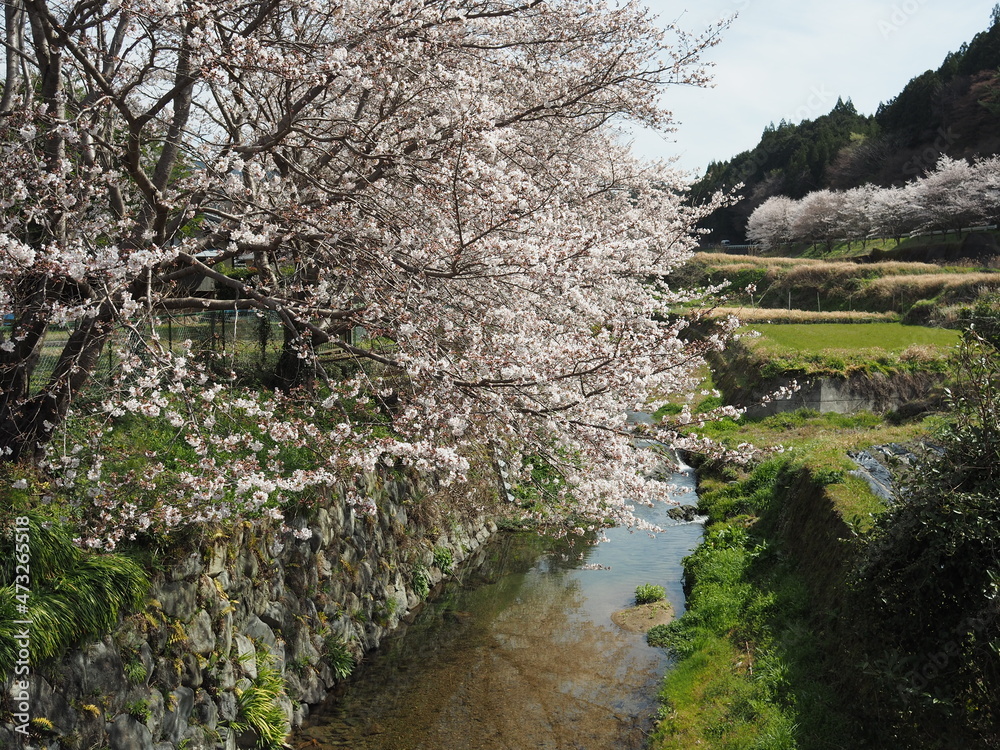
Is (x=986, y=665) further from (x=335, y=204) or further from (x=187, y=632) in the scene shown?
(x=335, y=204)

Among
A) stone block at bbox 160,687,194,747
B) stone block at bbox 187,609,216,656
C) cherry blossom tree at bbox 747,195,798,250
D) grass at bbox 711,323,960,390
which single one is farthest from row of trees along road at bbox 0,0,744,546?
cherry blossom tree at bbox 747,195,798,250

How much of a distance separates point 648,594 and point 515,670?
2849 millimetres

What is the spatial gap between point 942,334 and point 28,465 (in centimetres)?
2576

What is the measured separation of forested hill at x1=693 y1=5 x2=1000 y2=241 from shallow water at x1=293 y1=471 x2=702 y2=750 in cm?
3621

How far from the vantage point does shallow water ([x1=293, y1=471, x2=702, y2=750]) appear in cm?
774

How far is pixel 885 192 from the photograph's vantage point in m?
52.7

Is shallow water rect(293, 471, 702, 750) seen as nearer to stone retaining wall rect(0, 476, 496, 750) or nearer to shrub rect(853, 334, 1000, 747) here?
stone retaining wall rect(0, 476, 496, 750)

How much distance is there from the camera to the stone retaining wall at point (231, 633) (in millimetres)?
5465

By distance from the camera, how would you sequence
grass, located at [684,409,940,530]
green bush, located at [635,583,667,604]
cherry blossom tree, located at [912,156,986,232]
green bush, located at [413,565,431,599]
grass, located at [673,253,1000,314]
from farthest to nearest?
cherry blossom tree, located at [912,156,986,232] < grass, located at [673,253,1000,314] < green bush, located at [413,565,431,599] < green bush, located at [635,583,667,604] < grass, located at [684,409,940,530]

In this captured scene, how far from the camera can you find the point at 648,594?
1098 centimetres

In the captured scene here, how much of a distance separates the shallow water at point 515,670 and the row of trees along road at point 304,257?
2.43 m

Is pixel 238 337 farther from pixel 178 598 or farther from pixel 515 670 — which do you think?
pixel 515 670

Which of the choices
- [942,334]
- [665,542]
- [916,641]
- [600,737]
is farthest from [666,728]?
[942,334]

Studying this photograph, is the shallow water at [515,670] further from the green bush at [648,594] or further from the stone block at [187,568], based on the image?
the stone block at [187,568]
